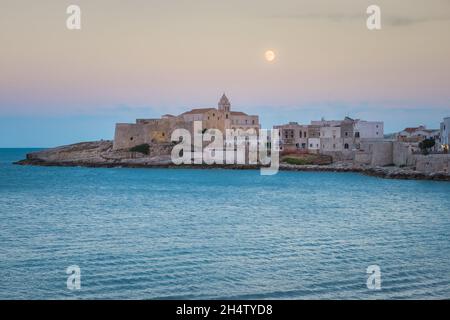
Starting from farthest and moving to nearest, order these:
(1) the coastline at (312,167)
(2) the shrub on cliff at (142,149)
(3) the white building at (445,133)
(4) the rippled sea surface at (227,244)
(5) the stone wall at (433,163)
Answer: (2) the shrub on cliff at (142,149), (3) the white building at (445,133), (1) the coastline at (312,167), (5) the stone wall at (433,163), (4) the rippled sea surface at (227,244)

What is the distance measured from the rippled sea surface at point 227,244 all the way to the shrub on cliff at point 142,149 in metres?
18.6

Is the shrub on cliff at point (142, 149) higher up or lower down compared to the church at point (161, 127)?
lower down

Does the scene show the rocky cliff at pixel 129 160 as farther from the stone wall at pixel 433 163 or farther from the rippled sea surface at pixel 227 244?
the rippled sea surface at pixel 227 244

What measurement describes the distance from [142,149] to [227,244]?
28.9 m

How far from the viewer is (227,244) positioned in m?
10.4

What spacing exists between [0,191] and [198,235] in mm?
13047

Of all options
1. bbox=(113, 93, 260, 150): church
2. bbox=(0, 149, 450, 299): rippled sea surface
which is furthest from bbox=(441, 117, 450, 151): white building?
bbox=(113, 93, 260, 150): church

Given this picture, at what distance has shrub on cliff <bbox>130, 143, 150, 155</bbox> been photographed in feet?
127

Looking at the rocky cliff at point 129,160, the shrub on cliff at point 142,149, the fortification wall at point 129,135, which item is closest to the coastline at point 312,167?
the rocky cliff at point 129,160

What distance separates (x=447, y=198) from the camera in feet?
57.4

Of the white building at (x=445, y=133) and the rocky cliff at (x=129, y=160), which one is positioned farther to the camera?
the rocky cliff at (x=129, y=160)

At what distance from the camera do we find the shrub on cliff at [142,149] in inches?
1518

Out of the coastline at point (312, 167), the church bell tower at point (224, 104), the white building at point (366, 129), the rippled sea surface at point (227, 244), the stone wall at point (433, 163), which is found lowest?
the rippled sea surface at point (227, 244)

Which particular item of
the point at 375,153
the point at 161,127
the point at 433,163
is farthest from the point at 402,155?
the point at 161,127
